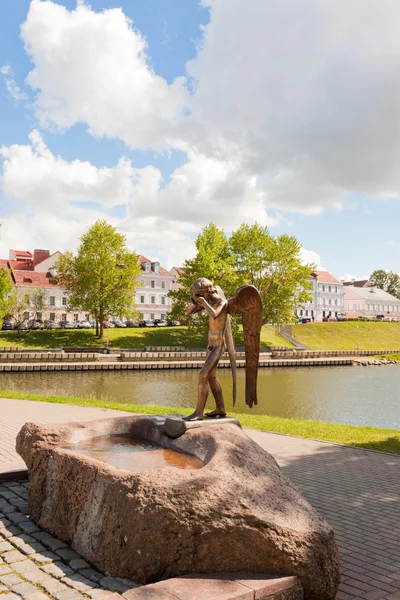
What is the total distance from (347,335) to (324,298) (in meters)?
35.4

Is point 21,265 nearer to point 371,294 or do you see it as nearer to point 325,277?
point 325,277

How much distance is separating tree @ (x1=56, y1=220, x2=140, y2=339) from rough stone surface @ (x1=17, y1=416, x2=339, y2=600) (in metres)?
46.7

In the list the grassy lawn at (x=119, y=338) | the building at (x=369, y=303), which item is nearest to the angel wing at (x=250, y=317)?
the grassy lawn at (x=119, y=338)

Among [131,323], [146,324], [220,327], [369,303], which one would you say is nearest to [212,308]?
[220,327]

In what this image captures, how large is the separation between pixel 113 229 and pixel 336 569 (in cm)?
Answer: 5064

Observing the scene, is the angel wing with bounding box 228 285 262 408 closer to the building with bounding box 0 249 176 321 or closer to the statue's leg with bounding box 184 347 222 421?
the statue's leg with bounding box 184 347 222 421

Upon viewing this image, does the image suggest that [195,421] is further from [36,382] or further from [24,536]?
[36,382]

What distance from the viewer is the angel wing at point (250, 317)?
847 cm

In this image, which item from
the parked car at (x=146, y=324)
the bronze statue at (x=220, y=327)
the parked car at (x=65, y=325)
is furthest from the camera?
the parked car at (x=146, y=324)

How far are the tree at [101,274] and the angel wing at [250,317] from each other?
43.9m

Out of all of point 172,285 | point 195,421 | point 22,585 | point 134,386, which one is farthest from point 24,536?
point 172,285

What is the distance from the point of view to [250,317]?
336 inches

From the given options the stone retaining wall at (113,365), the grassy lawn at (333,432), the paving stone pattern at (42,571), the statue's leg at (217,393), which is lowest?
the stone retaining wall at (113,365)

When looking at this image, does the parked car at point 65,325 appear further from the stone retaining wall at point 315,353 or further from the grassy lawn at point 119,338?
the stone retaining wall at point 315,353
